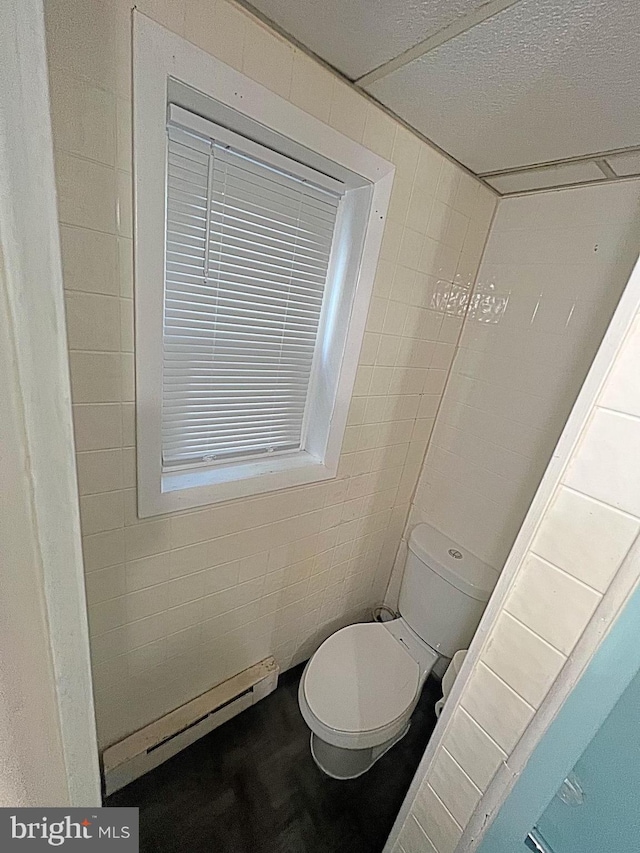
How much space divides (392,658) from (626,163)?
5.59 feet

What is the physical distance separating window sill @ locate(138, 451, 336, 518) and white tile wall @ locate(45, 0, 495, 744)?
1.7 inches

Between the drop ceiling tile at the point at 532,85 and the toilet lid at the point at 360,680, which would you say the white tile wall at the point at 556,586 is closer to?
the toilet lid at the point at 360,680

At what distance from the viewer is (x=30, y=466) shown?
342 mm

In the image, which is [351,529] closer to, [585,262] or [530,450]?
[530,450]

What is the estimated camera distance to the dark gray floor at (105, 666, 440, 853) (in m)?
1.13

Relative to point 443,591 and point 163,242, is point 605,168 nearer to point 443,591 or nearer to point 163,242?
point 163,242

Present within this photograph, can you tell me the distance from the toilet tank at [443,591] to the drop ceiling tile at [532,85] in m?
1.32

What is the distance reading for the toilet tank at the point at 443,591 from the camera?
4.40 ft

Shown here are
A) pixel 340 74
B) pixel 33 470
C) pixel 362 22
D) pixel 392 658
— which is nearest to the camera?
pixel 33 470

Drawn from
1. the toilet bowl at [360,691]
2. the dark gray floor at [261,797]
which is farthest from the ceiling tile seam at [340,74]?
the dark gray floor at [261,797]

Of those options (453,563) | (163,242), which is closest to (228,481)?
(163,242)

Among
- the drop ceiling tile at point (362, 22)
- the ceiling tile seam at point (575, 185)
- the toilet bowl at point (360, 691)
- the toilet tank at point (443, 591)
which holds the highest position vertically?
the drop ceiling tile at point (362, 22)

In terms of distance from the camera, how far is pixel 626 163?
1.03m

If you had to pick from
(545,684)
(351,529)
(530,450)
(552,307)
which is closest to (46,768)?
(545,684)
